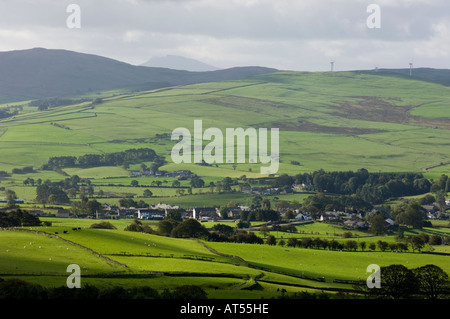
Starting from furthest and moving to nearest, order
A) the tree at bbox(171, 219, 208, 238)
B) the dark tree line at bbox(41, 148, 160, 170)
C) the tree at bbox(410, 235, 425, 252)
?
Answer: the dark tree line at bbox(41, 148, 160, 170), the tree at bbox(171, 219, 208, 238), the tree at bbox(410, 235, 425, 252)

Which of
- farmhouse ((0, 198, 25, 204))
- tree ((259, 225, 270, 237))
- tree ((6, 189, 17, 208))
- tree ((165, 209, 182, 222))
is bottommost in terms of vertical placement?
tree ((259, 225, 270, 237))

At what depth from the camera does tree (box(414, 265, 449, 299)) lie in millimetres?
65000

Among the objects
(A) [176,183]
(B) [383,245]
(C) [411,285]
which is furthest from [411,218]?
(C) [411,285]

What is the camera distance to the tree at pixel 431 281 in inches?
2559

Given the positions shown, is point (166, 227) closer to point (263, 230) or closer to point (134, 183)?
point (263, 230)

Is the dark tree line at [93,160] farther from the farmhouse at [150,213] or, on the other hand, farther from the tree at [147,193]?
the farmhouse at [150,213]

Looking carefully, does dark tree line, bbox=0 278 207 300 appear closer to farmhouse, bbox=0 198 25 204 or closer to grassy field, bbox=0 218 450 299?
grassy field, bbox=0 218 450 299

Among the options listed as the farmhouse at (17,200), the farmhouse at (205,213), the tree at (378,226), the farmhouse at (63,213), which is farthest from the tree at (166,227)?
the farmhouse at (17,200)

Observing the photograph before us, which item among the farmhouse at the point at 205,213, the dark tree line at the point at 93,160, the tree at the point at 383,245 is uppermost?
the dark tree line at the point at 93,160

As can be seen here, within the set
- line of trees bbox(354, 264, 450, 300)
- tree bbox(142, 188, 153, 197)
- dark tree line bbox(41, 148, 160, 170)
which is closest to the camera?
line of trees bbox(354, 264, 450, 300)

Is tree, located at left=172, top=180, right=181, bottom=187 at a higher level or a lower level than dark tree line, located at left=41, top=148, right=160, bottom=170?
lower

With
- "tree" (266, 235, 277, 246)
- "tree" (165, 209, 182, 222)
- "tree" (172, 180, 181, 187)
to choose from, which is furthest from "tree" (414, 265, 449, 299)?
"tree" (172, 180, 181, 187)

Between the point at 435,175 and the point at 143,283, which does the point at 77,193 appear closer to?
the point at 435,175
